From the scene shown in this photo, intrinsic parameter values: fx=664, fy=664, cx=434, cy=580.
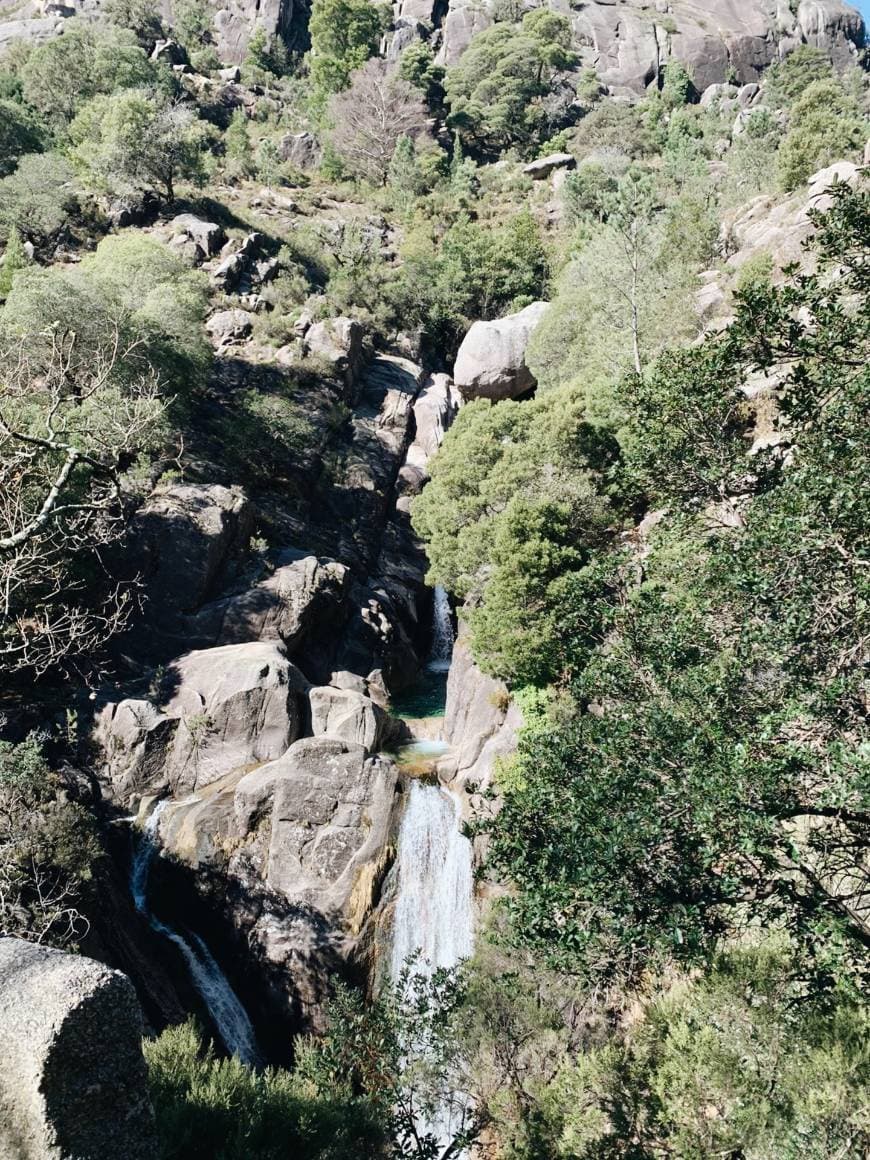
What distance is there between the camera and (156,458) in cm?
2628

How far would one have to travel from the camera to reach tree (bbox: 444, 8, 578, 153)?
6259cm

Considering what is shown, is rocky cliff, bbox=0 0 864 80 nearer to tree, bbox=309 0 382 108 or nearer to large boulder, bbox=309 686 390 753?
tree, bbox=309 0 382 108

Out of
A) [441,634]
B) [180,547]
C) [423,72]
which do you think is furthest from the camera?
[423,72]

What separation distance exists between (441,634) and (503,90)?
58.2m

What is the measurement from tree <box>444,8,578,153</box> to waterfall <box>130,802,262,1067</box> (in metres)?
68.9

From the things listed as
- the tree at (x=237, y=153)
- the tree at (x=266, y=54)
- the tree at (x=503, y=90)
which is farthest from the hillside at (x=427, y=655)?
the tree at (x=266, y=54)

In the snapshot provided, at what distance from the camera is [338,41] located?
65875 millimetres

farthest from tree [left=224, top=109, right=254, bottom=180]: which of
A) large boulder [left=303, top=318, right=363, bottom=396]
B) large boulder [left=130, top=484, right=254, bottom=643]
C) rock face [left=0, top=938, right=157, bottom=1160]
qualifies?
rock face [left=0, top=938, right=157, bottom=1160]

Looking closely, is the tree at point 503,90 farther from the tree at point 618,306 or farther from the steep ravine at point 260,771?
the steep ravine at point 260,771

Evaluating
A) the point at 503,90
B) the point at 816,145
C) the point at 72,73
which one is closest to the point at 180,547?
the point at 816,145

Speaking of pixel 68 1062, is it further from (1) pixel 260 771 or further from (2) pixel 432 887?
(1) pixel 260 771

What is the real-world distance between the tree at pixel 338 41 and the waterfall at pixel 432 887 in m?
68.9

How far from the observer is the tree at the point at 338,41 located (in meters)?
63.2

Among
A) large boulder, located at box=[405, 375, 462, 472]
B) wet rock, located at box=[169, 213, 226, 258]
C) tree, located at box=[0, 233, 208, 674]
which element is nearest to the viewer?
tree, located at box=[0, 233, 208, 674]
